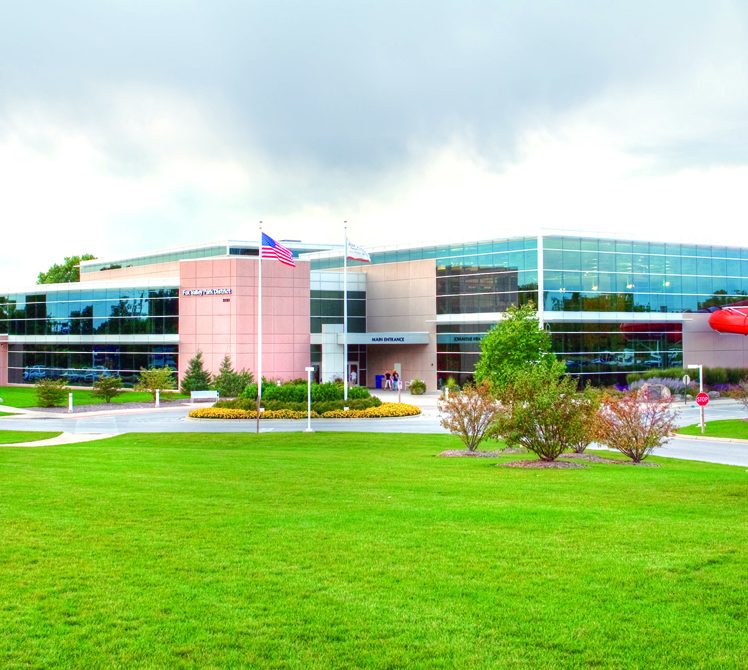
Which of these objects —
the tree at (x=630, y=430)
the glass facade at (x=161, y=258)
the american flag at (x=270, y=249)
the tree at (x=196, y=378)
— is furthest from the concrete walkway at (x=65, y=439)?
the glass facade at (x=161, y=258)

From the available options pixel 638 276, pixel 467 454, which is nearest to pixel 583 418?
pixel 467 454

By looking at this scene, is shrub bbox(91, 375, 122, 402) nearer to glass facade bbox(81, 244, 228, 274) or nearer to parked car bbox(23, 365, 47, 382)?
parked car bbox(23, 365, 47, 382)

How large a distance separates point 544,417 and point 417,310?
1748 inches

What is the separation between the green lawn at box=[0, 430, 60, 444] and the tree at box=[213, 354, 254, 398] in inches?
753

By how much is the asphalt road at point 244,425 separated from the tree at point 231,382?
6.14 m

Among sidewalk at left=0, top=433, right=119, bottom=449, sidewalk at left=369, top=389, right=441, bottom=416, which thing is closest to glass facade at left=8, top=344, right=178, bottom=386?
sidewalk at left=369, top=389, right=441, bottom=416

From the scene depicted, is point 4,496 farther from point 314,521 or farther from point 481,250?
point 481,250

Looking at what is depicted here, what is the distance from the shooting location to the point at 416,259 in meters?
65.8

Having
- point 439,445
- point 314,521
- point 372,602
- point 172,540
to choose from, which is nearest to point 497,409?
point 439,445

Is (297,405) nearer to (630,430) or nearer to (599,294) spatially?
(630,430)

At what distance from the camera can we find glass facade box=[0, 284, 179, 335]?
6300cm

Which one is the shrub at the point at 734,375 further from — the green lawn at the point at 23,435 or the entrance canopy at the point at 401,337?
the green lawn at the point at 23,435

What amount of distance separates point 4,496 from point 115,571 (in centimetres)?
619

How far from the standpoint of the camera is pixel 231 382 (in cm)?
5469
